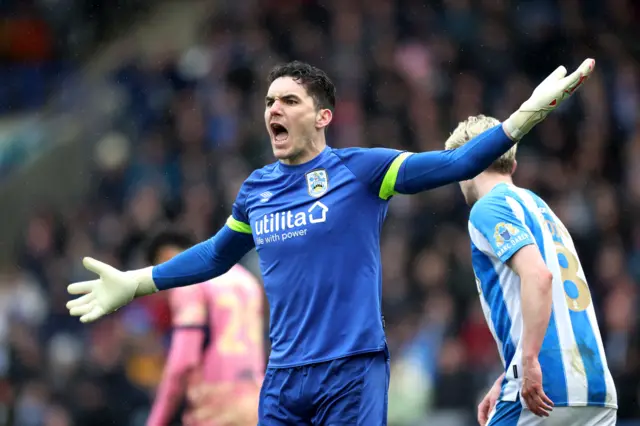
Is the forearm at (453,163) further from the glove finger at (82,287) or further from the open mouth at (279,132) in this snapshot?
the glove finger at (82,287)

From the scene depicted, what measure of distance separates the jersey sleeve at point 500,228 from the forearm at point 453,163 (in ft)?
1.24

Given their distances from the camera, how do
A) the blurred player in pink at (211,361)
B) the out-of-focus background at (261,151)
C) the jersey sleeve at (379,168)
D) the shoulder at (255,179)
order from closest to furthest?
the jersey sleeve at (379,168) < the shoulder at (255,179) < the blurred player in pink at (211,361) < the out-of-focus background at (261,151)

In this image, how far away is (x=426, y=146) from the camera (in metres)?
14.2

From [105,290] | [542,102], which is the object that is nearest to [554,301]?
[542,102]

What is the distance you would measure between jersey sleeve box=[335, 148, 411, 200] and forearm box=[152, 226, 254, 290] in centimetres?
81

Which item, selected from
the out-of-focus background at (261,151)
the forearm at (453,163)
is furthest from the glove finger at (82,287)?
the out-of-focus background at (261,151)

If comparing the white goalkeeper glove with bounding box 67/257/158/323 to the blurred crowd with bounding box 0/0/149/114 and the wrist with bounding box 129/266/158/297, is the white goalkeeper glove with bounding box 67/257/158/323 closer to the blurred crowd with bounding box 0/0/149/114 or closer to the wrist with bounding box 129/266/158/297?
the wrist with bounding box 129/266/158/297

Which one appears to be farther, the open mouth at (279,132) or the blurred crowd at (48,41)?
the blurred crowd at (48,41)

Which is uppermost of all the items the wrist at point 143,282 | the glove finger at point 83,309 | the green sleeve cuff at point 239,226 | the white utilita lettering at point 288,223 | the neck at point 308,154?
the neck at point 308,154

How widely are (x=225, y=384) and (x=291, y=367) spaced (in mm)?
2156

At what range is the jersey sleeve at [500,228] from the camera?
207 inches

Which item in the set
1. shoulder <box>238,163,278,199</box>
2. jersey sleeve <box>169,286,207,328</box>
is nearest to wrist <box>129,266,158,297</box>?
shoulder <box>238,163,278,199</box>

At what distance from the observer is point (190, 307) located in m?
7.34

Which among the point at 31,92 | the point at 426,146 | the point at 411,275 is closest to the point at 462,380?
the point at 411,275
